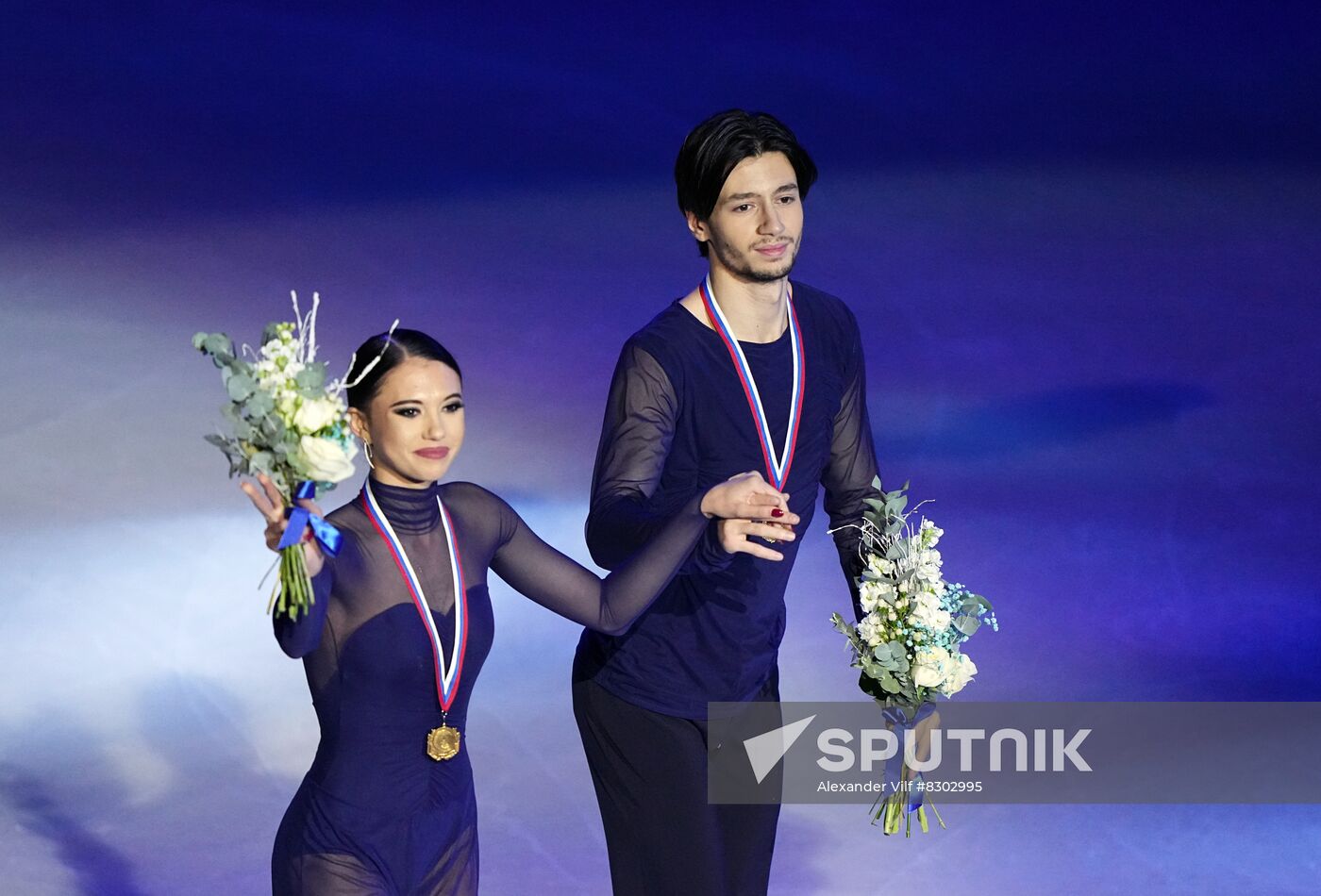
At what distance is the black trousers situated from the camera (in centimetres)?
441

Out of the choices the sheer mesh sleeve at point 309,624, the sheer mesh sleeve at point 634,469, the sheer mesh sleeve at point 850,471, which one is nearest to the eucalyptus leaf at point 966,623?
the sheer mesh sleeve at point 850,471

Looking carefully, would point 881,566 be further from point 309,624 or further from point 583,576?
point 309,624

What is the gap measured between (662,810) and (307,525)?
4.10ft

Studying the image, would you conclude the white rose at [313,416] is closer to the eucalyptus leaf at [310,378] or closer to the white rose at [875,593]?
the eucalyptus leaf at [310,378]

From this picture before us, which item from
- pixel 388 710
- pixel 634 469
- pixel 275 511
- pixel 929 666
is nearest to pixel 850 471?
pixel 929 666

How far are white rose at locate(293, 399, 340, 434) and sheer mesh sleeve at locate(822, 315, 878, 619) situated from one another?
1.51 metres

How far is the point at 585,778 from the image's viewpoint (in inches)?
278

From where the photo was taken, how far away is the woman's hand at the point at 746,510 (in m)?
3.98

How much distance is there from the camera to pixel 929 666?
14.7 ft

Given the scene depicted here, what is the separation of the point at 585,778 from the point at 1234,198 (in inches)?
224

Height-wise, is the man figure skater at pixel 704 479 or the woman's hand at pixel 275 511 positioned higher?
the man figure skater at pixel 704 479

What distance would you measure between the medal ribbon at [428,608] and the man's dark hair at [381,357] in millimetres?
192

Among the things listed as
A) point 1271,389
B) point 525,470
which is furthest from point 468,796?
point 1271,389

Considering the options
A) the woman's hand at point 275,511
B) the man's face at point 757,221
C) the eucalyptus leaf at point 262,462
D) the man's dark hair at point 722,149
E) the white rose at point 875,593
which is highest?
the man's dark hair at point 722,149
